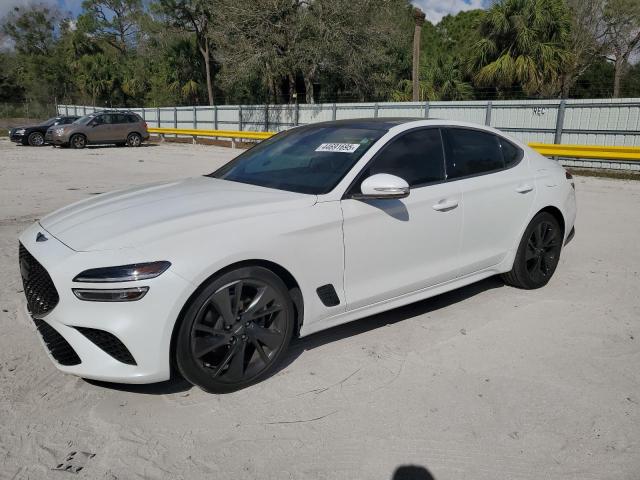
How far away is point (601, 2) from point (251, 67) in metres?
20.5

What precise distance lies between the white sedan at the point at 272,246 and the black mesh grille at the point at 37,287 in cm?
1

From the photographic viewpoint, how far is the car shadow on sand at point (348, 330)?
306cm

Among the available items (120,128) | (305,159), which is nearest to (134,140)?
(120,128)

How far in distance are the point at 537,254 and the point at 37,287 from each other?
3904 millimetres

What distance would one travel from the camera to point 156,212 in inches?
121

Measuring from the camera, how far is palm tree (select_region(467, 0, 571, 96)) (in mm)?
22016

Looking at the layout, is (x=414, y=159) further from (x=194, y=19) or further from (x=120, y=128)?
(x=194, y=19)

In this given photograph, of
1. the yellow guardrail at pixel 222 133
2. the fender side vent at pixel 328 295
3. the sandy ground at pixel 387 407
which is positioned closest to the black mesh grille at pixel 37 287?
the sandy ground at pixel 387 407

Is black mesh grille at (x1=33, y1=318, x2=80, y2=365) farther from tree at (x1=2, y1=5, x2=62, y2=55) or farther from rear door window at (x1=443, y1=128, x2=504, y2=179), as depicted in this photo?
tree at (x1=2, y1=5, x2=62, y2=55)

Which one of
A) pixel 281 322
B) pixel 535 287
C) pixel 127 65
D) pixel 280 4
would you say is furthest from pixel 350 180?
pixel 127 65

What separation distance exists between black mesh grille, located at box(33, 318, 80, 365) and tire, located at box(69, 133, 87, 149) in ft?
69.5

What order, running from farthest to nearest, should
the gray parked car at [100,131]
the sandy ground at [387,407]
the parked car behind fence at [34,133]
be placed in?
1. the parked car behind fence at [34,133]
2. the gray parked car at [100,131]
3. the sandy ground at [387,407]

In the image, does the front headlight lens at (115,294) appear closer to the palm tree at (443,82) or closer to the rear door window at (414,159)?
the rear door window at (414,159)

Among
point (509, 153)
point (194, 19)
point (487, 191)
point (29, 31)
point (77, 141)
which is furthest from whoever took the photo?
point (29, 31)
